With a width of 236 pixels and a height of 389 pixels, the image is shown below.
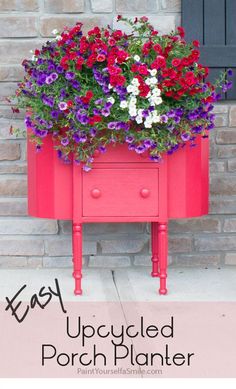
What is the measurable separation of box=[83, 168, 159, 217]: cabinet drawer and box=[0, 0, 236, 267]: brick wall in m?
0.65

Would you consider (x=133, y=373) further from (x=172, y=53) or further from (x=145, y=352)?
(x=172, y=53)

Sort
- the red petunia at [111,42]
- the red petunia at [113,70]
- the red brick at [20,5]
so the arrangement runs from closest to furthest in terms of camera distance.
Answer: the red petunia at [113,70]
the red petunia at [111,42]
the red brick at [20,5]

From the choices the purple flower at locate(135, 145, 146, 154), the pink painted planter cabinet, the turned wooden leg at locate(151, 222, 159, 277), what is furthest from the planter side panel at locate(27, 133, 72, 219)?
the turned wooden leg at locate(151, 222, 159, 277)

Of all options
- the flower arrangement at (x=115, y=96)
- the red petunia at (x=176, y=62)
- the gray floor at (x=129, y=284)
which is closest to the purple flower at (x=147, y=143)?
the flower arrangement at (x=115, y=96)

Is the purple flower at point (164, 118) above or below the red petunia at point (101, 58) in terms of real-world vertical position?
below

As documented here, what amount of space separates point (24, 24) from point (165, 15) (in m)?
0.74

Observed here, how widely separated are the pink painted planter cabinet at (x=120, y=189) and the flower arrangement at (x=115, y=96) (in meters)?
0.08

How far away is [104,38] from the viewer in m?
3.34

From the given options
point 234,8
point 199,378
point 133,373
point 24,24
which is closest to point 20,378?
point 133,373

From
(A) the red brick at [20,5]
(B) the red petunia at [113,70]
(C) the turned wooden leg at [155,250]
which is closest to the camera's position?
(B) the red petunia at [113,70]

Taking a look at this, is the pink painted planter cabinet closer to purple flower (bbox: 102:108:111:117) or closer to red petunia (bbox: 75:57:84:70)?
purple flower (bbox: 102:108:111:117)

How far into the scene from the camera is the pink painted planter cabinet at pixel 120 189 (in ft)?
10.9

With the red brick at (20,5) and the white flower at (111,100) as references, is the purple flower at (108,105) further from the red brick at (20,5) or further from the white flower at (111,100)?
the red brick at (20,5)

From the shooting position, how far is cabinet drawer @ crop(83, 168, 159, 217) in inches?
131
